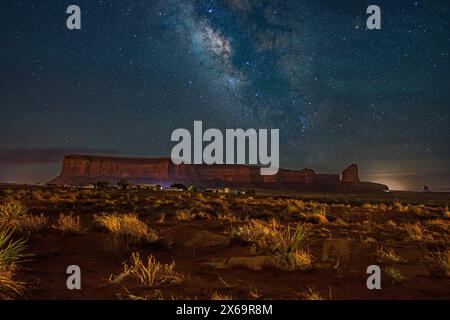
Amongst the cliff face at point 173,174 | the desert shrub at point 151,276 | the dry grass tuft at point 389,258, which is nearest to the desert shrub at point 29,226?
the desert shrub at point 151,276

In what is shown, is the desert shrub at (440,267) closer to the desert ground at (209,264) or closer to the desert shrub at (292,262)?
the desert ground at (209,264)

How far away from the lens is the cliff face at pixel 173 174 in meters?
138

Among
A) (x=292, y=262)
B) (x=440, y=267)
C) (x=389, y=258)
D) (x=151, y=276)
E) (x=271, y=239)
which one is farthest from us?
(x=271, y=239)

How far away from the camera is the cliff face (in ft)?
452

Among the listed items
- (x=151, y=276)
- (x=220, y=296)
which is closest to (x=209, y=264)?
(x=151, y=276)

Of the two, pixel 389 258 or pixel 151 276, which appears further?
pixel 389 258

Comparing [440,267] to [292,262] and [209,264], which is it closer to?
[292,262]

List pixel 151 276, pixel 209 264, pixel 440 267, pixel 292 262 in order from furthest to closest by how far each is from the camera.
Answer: pixel 440 267
pixel 209 264
pixel 292 262
pixel 151 276

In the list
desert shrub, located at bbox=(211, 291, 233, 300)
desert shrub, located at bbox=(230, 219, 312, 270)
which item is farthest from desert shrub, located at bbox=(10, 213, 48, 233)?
desert shrub, located at bbox=(211, 291, 233, 300)

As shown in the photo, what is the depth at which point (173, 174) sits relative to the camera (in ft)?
482

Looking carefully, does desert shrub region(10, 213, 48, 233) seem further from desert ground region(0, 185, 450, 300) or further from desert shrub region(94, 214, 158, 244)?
desert shrub region(94, 214, 158, 244)

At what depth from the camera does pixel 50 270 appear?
7.77 m

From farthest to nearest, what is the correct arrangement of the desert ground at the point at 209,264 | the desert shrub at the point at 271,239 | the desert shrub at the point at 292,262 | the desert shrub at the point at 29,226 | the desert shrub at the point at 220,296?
1. the desert shrub at the point at 29,226
2. the desert shrub at the point at 271,239
3. the desert shrub at the point at 292,262
4. the desert ground at the point at 209,264
5. the desert shrub at the point at 220,296
